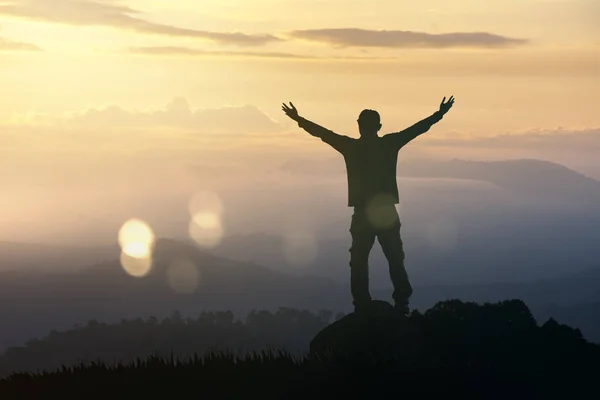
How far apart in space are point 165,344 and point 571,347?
17509cm

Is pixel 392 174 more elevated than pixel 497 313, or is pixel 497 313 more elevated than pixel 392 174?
pixel 392 174

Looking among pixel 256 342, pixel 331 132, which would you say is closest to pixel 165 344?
pixel 256 342

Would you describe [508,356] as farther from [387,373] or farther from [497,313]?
[387,373]

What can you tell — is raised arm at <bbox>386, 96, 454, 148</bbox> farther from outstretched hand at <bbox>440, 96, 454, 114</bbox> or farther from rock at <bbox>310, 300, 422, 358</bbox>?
rock at <bbox>310, 300, 422, 358</bbox>

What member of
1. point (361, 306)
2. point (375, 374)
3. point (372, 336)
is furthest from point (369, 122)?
point (375, 374)

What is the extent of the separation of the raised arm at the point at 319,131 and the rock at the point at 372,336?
3563mm

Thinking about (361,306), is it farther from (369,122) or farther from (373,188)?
(369,122)

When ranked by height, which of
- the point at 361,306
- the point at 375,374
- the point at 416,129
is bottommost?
the point at 375,374

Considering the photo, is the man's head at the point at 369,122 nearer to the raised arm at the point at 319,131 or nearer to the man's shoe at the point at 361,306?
the raised arm at the point at 319,131

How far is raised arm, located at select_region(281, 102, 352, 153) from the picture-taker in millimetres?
19359

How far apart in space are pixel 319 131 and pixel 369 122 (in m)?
1.05

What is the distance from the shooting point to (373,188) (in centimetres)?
1931

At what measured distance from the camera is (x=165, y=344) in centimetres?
18762

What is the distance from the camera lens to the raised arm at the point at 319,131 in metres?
19.4
